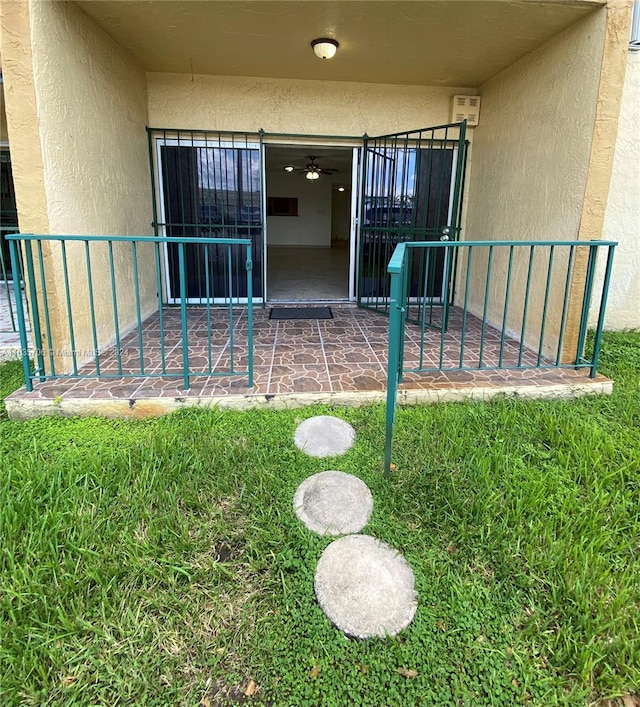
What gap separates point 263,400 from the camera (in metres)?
2.80

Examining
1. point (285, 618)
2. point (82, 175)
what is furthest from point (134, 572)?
point (82, 175)

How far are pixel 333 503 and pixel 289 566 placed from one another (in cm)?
38

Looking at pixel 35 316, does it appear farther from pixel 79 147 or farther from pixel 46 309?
pixel 79 147

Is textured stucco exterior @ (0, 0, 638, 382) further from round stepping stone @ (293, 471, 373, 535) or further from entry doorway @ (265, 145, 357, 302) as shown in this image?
entry doorway @ (265, 145, 357, 302)

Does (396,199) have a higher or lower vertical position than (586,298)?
higher

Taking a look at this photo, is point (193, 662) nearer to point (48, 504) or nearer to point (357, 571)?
point (357, 571)

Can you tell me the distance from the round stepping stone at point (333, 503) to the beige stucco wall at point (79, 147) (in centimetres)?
204

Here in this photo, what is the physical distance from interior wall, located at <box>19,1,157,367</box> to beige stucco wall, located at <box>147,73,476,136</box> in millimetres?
349

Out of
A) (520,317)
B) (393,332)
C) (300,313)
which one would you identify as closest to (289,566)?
(393,332)

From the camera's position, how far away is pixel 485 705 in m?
1.24

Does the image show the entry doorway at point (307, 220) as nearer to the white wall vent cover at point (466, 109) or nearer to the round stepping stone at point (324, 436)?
the white wall vent cover at point (466, 109)

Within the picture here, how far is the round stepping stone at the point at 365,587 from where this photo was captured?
1475 mm

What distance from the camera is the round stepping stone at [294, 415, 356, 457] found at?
2.38 metres

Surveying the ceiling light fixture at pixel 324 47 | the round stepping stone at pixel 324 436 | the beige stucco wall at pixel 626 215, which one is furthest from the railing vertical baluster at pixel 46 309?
the beige stucco wall at pixel 626 215
